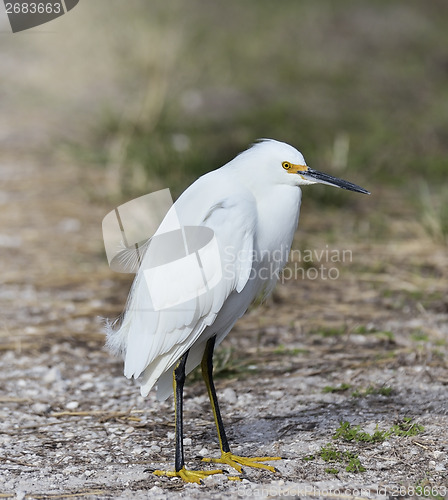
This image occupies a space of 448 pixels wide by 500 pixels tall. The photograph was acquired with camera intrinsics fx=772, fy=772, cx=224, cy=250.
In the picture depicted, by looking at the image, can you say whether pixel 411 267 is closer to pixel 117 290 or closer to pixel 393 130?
pixel 117 290

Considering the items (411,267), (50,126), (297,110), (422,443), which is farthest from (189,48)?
(422,443)

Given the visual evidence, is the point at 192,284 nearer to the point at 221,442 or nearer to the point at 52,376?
the point at 221,442

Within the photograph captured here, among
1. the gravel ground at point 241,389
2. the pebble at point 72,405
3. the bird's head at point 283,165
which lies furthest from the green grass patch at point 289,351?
the bird's head at point 283,165

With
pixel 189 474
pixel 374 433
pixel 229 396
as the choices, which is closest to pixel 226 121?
pixel 229 396

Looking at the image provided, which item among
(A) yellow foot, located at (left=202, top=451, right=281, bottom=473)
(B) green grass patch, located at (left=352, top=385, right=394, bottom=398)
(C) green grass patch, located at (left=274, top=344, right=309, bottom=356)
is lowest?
(C) green grass patch, located at (left=274, top=344, right=309, bottom=356)

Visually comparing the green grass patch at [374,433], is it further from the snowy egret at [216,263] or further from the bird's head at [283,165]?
the bird's head at [283,165]

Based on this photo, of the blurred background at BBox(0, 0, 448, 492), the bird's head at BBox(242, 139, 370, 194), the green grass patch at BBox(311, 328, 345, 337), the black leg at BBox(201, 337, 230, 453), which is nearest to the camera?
the bird's head at BBox(242, 139, 370, 194)

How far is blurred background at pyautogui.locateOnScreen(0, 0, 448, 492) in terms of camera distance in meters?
3.88

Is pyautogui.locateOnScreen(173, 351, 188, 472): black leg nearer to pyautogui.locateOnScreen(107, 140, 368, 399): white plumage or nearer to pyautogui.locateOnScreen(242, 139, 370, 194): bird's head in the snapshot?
pyautogui.locateOnScreen(107, 140, 368, 399): white plumage

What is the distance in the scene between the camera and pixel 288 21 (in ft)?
37.9

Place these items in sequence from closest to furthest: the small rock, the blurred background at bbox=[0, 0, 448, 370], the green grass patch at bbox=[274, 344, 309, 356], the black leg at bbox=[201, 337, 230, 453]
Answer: the black leg at bbox=[201, 337, 230, 453]
the small rock
the green grass patch at bbox=[274, 344, 309, 356]
the blurred background at bbox=[0, 0, 448, 370]

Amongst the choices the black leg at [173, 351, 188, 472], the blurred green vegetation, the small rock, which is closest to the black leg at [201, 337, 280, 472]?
the black leg at [173, 351, 188, 472]

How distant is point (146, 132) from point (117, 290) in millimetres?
2771

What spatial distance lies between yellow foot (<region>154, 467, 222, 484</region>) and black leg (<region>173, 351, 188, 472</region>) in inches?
0.8
